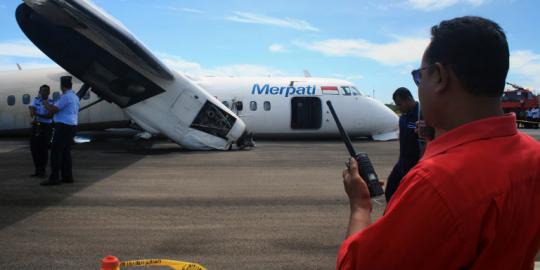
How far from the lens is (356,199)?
176cm

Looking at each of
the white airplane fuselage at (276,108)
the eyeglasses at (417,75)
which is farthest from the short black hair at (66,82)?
the white airplane fuselage at (276,108)

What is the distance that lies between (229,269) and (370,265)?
3322 mm

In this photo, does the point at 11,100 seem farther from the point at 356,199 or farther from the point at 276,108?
the point at 356,199

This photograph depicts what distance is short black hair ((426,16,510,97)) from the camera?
1.42m

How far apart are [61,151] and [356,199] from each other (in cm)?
791

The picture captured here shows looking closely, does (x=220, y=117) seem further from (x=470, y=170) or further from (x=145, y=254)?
(x=470, y=170)

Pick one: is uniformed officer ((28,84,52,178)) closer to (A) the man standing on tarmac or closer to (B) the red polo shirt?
(A) the man standing on tarmac

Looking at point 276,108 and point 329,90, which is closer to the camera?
point 276,108

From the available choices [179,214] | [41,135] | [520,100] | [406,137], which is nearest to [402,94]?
[406,137]

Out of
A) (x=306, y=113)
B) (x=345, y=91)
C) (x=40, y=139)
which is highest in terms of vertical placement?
(x=345, y=91)

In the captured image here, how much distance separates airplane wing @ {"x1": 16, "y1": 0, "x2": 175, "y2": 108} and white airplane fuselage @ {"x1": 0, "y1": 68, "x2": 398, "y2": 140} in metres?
4.30

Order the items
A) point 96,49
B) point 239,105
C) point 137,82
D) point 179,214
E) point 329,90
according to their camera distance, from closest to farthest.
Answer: point 179,214
point 96,49
point 137,82
point 239,105
point 329,90

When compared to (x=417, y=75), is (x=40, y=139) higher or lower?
lower

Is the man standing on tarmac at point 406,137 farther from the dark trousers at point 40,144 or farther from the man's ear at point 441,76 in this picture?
the dark trousers at point 40,144
